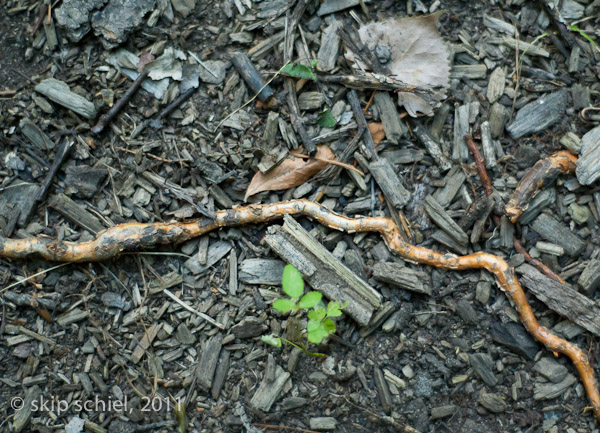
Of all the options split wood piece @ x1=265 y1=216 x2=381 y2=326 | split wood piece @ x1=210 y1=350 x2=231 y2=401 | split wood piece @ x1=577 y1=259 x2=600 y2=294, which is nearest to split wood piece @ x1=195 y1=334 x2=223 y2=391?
split wood piece @ x1=210 y1=350 x2=231 y2=401

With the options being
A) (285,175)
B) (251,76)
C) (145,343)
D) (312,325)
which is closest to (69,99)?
(251,76)

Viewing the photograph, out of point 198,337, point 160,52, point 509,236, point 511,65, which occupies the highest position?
point 160,52

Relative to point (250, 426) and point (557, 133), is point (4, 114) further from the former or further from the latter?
point (557, 133)

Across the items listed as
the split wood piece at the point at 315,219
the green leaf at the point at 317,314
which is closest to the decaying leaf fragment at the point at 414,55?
the split wood piece at the point at 315,219

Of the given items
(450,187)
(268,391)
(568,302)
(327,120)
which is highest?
(327,120)

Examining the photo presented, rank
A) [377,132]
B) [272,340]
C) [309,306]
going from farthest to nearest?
[377,132] → [272,340] → [309,306]

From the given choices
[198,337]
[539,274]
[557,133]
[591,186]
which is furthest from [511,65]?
[198,337]

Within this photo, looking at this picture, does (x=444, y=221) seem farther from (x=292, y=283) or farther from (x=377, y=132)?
(x=292, y=283)

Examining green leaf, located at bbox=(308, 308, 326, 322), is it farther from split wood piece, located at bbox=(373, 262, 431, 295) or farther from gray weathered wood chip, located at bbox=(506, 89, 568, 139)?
gray weathered wood chip, located at bbox=(506, 89, 568, 139)
